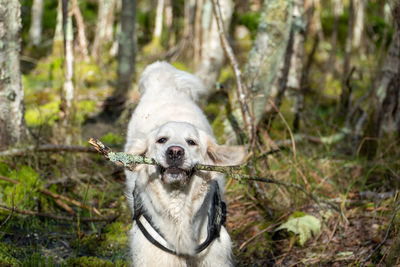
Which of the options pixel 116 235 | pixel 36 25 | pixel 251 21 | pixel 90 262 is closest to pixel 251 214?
pixel 116 235

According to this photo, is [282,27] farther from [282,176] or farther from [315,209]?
[315,209]

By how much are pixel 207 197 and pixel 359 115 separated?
4906 mm

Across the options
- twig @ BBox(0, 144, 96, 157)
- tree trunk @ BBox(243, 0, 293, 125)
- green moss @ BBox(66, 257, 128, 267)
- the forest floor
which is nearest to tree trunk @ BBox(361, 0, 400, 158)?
the forest floor

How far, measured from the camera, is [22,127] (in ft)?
15.6

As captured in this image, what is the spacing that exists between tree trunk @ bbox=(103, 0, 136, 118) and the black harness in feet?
20.3

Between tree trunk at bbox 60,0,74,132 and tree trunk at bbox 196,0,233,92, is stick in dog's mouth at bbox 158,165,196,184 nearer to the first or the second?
tree trunk at bbox 60,0,74,132

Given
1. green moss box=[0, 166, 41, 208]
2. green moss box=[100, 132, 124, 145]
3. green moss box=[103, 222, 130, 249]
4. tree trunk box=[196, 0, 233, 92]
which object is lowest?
green moss box=[103, 222, 130, 249]

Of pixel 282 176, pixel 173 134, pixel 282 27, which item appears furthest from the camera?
pixel 282 27

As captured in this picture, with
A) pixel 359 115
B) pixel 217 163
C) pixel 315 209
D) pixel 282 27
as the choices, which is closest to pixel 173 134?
pixel 217 163

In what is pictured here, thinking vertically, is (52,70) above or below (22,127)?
below

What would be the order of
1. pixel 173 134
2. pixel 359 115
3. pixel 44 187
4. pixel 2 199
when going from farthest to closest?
pixel 359 115 → pixel 44 187 → pixel 2 199 → pixel 173 134

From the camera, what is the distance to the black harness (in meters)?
3.24

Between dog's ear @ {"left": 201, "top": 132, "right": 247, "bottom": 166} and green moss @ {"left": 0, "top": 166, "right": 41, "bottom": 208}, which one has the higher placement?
dog's ear @ {"left": 201, "top": 132, "right": 247, "bottom": 166}

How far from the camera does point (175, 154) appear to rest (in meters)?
2.97
